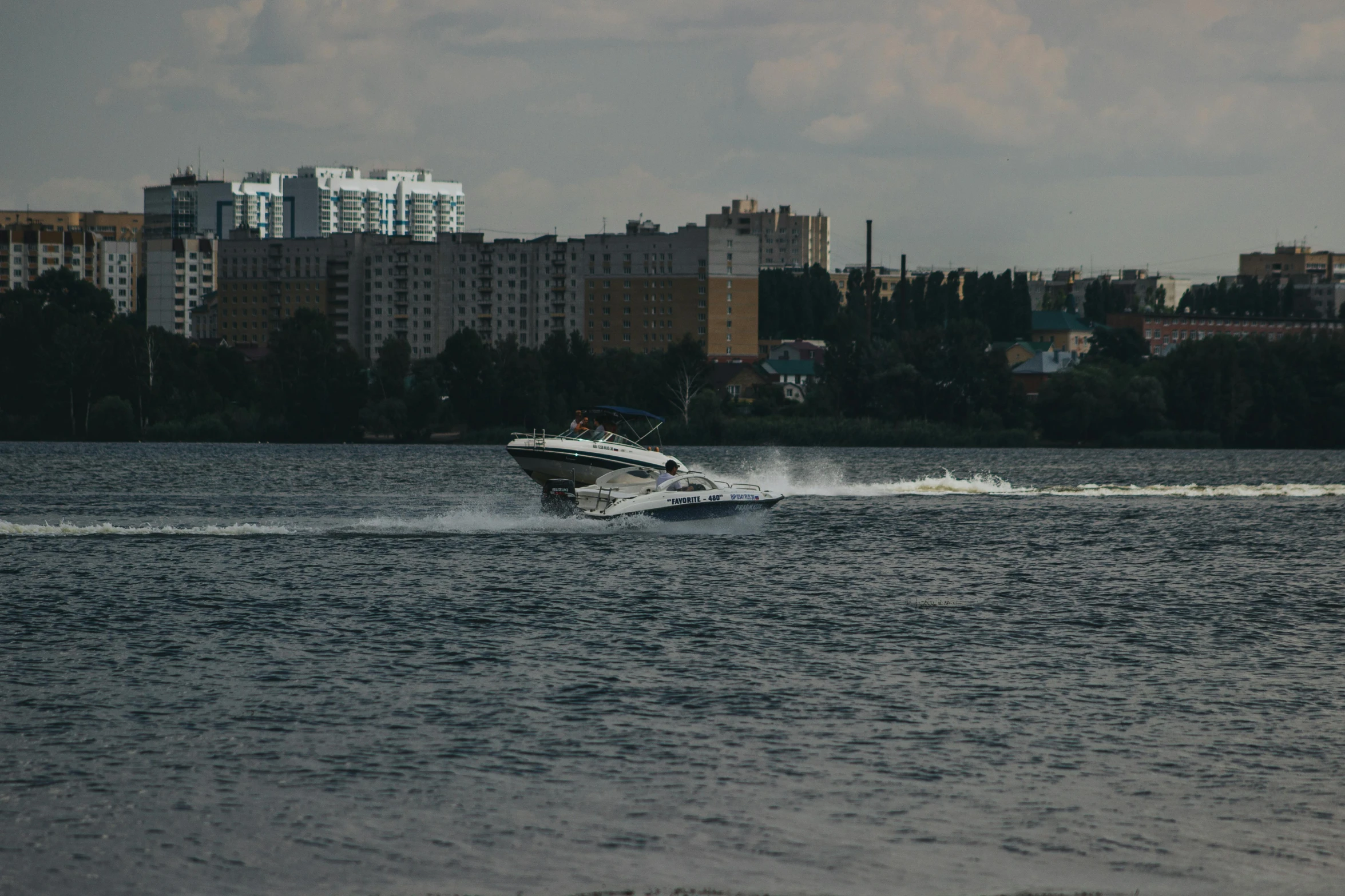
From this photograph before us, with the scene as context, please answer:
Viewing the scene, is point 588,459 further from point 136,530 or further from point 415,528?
point 136,530

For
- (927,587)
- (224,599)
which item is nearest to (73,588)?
(224,599)

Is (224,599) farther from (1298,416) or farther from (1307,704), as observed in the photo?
(1298,416)

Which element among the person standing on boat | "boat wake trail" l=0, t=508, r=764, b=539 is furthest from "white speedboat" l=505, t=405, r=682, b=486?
the person standing on boat

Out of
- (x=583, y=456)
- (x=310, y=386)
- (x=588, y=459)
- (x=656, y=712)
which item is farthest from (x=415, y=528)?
(x=310, y=386)

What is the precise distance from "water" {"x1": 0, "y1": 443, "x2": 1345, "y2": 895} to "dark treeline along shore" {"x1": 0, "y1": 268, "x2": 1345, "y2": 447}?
3679 inches

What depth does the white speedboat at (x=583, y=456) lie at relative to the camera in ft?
172

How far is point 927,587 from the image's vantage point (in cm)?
4128

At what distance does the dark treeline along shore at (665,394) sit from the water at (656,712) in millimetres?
93443

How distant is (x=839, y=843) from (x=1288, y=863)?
4.40 metres

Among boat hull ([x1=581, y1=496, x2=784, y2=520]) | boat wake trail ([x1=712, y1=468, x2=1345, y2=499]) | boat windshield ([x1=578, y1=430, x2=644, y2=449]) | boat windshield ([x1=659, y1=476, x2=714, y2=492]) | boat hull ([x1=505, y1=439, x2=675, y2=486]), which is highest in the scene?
boat windshield ([x1=578, y1=430, x2=644, y2=449])

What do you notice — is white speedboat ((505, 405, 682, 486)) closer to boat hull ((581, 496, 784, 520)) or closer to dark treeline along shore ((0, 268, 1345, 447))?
boat hull ((581, 496, 784, 520))

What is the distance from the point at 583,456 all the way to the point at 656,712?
1148 inches

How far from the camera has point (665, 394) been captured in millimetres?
149625

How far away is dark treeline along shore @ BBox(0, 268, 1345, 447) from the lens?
147000 mm
